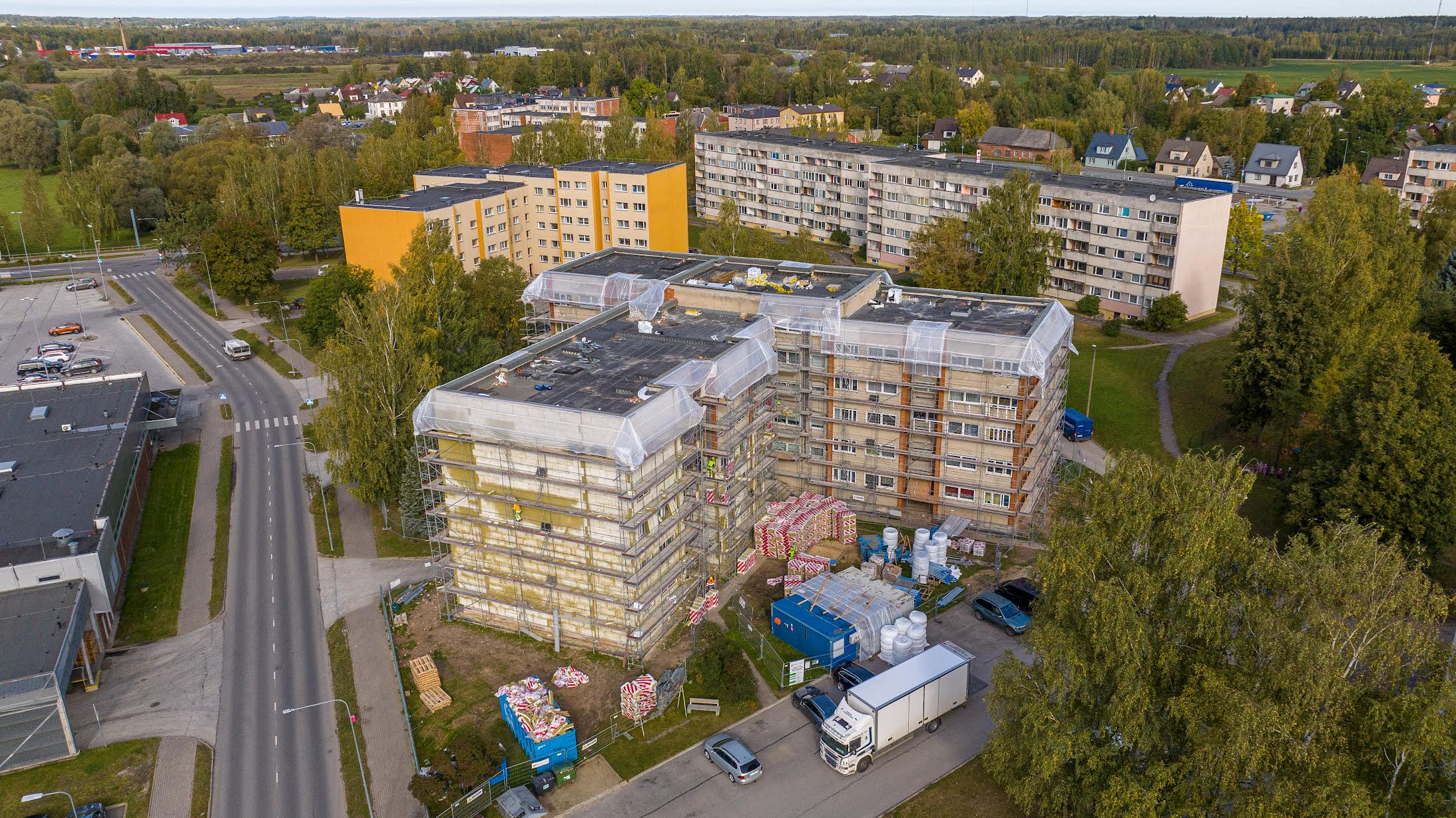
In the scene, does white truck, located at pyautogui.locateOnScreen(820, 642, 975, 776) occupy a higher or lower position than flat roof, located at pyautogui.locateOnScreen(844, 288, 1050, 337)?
lower

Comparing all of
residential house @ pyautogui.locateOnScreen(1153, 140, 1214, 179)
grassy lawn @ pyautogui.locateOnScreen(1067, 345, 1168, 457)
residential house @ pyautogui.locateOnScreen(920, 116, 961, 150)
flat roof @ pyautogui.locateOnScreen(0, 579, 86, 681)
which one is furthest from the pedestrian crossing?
residential house @ pyautogui.locateOnScreen(920, 116, 961, 150)

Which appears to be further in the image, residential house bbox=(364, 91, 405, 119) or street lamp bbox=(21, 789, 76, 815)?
residential house bbox=(364, 91, 405, 119)

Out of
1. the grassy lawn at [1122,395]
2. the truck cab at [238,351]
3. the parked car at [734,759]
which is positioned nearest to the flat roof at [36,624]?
the parked car at [734,759]

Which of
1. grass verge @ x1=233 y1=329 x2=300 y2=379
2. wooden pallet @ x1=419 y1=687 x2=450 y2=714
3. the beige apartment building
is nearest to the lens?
wooden pallet @ x1=419 y1=687 x2=450 y2=714

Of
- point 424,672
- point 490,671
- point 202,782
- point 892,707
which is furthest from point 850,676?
point 202,782

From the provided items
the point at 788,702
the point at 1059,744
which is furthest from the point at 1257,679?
the point at 788,702

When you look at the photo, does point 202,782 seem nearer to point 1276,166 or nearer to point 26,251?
point 26,251

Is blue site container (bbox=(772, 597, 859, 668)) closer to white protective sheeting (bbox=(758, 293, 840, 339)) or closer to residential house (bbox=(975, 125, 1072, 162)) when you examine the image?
white protective sheeting (bbox=(758, 293, 840, 339))
